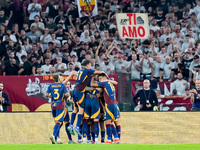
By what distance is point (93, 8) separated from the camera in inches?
931

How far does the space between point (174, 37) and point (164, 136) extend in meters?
6.40

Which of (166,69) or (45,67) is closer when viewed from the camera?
(166,69)

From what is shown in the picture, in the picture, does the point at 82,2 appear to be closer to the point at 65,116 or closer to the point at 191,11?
the point at 191,11

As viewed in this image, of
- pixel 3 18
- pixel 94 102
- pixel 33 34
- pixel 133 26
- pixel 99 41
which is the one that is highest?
pixel 3 18

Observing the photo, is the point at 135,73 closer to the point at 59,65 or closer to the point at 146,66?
the point at 146,66

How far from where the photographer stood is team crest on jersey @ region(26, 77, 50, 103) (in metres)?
19.0

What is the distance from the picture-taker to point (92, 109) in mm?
15148

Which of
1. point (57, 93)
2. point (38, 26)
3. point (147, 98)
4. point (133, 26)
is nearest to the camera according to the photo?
point (57, 93)

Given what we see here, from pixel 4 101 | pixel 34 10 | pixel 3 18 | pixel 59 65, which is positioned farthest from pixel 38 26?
pixel 4 101

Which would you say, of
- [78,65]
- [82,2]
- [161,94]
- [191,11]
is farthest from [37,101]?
[191,11]

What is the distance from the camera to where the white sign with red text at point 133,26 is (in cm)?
1934

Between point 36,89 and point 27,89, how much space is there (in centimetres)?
32

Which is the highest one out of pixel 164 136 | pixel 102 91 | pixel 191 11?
pixel 191 11

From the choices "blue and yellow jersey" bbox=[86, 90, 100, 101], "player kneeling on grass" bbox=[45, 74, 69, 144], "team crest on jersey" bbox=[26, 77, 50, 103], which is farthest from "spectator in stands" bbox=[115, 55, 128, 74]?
"blue and yellow jersey" bbox=[86, 90, 100, 101]
